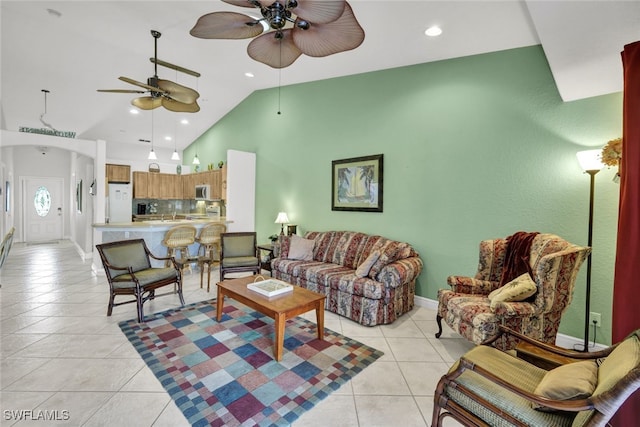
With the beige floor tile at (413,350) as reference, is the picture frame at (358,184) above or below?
above

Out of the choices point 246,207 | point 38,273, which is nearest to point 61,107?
point 38,273

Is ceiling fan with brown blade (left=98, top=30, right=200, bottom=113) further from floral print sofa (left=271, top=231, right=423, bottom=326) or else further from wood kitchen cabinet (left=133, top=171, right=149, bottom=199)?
wood kitchen cabinet (left=133, top=171, right=149, bottom=199)

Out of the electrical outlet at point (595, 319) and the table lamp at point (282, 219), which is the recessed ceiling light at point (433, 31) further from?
the table lamp at point (282, 219)

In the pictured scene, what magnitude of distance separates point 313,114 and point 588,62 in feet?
11.8

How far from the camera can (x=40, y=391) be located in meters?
2.00

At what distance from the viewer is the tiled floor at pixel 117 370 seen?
182 cm

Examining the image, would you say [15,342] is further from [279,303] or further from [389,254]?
[389,254]

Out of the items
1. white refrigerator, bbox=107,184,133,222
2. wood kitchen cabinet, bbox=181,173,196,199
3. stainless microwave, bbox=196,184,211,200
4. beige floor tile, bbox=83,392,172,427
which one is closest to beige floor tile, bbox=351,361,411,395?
beige floor tile, bbox=83,392,172,427

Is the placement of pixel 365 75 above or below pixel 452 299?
above

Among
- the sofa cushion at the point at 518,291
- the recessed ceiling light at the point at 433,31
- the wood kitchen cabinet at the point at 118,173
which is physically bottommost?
the sofa cushion at the point at 518,291

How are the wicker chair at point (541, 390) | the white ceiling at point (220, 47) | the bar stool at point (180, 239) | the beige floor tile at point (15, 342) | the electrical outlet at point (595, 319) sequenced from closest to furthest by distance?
the wicker chair at point (541, 390), the white ceiling at point (220, 47), the beige floor tile at point (15, 342), the electrical outlet at point (595, 319), the bar stool at point (180, 239)

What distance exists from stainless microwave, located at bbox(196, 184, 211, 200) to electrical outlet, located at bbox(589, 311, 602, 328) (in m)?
7.08

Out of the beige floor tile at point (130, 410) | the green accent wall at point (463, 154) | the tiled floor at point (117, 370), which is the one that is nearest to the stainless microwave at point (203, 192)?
the green accent wall at point (463, 154)

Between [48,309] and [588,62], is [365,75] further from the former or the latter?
[48,309]
